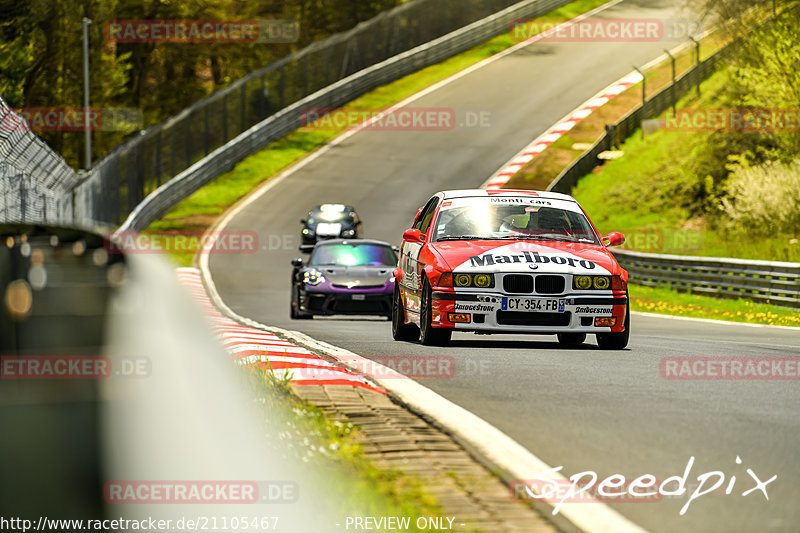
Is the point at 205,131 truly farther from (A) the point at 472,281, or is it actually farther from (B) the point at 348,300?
(A) the point at 472,281

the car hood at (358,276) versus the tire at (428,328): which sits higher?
the tire at (428,328)

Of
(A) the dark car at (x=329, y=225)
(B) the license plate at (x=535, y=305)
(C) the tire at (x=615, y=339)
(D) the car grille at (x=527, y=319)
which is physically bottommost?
(A) the dark car at (x=329, y=225)

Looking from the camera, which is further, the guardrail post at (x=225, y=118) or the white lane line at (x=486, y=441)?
the guardrail post at (x=225, y=118)

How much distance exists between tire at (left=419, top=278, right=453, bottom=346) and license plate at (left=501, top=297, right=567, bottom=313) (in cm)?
76

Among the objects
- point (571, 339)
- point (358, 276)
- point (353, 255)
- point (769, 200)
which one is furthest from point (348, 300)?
point (769, 200)

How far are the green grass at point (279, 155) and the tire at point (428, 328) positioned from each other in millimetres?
24208

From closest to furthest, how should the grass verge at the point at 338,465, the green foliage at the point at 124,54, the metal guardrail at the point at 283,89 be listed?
1. the grass verge at the point at 338,465
2. the metal guardrail at the point at 283,89
3. the green foliage at the point at 124,54

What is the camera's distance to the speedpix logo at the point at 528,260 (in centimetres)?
1283

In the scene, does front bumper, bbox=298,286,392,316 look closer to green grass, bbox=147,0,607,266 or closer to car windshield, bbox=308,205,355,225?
car windshield, bbox=308,205,355,225

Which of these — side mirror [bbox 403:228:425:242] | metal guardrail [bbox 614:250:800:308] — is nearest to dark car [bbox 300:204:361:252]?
metal guardrail [bbox 614:250:800:308]

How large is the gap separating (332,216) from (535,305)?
24453mm

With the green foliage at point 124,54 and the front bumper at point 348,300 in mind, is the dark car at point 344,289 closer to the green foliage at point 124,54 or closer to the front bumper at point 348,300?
the front bumper at point 348,300

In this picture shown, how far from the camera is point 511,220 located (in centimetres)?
1403

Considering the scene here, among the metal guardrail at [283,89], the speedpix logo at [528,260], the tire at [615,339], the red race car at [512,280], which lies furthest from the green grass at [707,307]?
the metal guardrail at [283,89]
